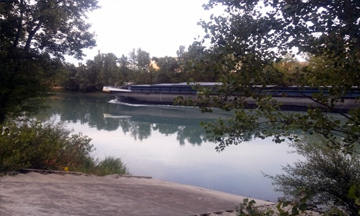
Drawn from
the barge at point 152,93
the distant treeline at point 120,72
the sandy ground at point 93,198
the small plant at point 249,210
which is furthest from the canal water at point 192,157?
the distant treeline at point 120,72

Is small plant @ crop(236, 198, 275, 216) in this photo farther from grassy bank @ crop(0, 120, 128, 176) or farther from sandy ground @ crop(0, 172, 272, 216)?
grassy bank @ crop(0, 120, 128, 176)

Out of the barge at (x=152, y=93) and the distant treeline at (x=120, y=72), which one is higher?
the distant treeline at (x=120, y=72)

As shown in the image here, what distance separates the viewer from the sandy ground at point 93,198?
598 cm

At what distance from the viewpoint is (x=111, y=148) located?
57.7ft

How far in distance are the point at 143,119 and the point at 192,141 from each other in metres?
11.2

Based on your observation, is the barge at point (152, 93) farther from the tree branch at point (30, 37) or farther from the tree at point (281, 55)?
the tree at point (281, 55)

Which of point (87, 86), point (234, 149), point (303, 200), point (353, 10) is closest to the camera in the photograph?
point (303, 200)

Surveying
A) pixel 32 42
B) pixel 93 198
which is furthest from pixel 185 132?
pixel 93 198

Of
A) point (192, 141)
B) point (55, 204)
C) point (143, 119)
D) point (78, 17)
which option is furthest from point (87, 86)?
point (55, 204)

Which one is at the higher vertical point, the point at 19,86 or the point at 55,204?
the point at 19,86

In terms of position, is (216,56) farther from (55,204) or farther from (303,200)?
(55,204)

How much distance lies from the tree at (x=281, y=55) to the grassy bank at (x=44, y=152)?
537 centimetres

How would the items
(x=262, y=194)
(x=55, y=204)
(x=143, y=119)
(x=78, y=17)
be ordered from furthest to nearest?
(x=143, y=119), (x=78, y=17), (x=262, y=194), (x=55, y=204)

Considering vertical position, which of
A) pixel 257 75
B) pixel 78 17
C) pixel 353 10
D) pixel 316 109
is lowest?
pixel 316 109
